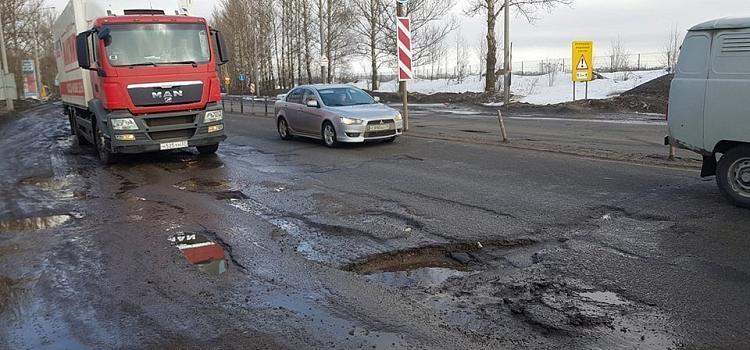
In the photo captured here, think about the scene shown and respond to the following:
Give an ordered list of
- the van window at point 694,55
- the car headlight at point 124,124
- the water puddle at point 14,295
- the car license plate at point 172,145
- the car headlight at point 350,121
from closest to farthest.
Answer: the water puddle at point 14,295, the van window at point 694,55, the car headlight at point 124,124, the car license plate at point 172,145, the car headlight at point 350,121

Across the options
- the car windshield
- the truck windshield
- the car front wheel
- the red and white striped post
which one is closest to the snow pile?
the red and white striped post

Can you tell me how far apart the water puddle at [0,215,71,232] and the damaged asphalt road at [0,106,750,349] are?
0.03 metres

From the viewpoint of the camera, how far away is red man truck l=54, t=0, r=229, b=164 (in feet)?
35.1

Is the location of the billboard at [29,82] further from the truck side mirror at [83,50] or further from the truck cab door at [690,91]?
the truck cab door at [690,91]

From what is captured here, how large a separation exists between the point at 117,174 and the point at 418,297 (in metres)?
8.26

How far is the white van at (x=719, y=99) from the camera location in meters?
6.46

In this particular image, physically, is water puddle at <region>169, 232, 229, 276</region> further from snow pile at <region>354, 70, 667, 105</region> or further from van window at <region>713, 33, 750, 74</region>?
snow pile at <region>354, 70, 667, 105</region>

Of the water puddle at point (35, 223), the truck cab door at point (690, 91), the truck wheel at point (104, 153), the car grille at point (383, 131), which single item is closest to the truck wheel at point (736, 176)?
the truck cab door at point (690, 91)

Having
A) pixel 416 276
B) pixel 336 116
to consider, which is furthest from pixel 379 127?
pixel 416 276

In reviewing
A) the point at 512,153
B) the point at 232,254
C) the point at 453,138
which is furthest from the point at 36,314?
the point at 453,138

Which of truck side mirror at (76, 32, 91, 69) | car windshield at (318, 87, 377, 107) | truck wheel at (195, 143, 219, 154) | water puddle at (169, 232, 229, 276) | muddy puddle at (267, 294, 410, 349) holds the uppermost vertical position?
truck side mirror at (76, 32, 91, 69)

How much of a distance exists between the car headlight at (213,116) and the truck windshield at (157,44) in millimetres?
1056

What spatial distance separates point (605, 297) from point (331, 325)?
2.08 metres

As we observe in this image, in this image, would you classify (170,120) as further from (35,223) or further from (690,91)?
(690,91)
